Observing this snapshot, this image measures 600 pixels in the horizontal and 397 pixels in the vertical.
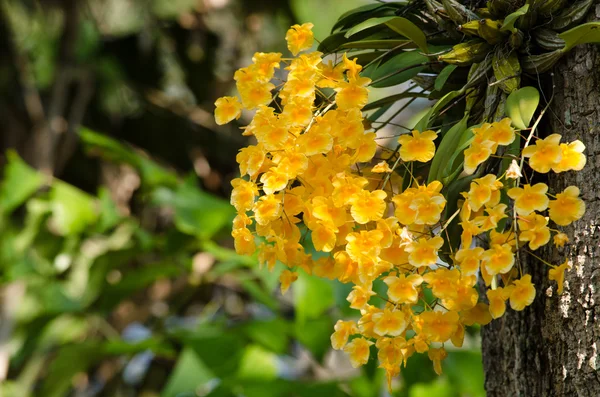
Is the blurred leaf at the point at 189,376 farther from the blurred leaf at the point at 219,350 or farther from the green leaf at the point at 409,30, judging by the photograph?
the green leaf at the point at 409,30

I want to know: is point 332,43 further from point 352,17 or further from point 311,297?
point 311,297

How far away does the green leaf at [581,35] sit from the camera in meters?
0.58

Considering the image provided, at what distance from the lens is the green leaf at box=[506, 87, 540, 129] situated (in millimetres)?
578

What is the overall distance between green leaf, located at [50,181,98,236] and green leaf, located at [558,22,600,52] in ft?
5.27

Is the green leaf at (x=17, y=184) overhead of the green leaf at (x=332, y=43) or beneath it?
overhead

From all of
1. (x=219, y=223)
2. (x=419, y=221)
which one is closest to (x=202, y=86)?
(x=219, y=223)

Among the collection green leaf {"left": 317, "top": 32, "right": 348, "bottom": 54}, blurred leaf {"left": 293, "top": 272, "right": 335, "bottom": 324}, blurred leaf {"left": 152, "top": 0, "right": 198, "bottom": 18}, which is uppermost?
blurred leaf {"left": 152, "top": 0, "right": 198, "bottom": 18}

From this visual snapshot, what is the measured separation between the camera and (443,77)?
660 millimetres

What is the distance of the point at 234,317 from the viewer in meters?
2.74

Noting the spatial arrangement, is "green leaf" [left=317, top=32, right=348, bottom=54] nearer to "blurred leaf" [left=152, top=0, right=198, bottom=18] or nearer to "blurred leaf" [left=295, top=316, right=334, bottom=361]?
"blurred leaf" [left=295, top=316, right=334, bottom=361]

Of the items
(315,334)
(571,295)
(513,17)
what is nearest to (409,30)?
(513,17)

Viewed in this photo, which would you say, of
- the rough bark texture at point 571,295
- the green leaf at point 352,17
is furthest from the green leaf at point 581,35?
the green leaf at point 352,17

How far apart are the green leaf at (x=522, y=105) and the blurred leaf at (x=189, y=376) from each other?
4.01ft

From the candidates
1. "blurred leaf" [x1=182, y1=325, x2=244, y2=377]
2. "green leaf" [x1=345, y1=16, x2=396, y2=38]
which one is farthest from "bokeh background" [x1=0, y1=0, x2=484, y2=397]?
"green leaf" [x1=345, y1=16, x2=396, y2=38]
